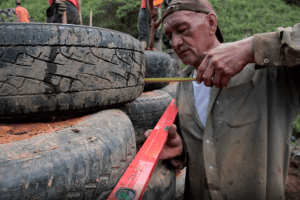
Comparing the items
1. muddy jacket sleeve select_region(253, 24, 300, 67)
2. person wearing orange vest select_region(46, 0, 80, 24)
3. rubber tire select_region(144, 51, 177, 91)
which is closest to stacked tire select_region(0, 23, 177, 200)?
muddy jacket sleeve select_region(253, 24, 300, 67)

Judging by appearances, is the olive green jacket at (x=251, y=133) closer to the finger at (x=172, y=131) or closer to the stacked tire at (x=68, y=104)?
the finger at (x=172, y=131)

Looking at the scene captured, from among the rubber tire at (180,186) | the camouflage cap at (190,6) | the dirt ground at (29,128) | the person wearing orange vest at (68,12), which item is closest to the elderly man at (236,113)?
the camouflage cap at (190,6)

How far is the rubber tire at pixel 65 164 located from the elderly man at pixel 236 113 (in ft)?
1.46

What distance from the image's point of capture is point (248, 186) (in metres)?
1.02

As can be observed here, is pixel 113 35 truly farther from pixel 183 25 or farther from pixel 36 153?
pixel 36 153

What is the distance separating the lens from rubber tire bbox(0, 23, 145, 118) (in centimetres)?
87

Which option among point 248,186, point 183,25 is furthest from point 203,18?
point 248,186

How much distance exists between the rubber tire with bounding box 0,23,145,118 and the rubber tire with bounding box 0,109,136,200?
19cm

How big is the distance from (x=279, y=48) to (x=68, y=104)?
3.12 feet

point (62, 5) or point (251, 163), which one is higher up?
point (62, 5)

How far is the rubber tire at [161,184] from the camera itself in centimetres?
104

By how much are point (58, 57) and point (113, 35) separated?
12.9 inches

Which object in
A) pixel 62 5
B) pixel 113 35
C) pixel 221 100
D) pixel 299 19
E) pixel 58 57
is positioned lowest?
pixel 221 100

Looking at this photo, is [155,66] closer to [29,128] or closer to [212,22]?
[212,22]
